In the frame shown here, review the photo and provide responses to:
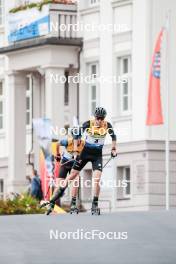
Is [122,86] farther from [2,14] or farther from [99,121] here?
[99,121]

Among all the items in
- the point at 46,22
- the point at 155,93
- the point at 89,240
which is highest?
the point at 46,22

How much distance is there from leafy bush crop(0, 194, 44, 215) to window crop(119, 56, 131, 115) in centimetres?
1450

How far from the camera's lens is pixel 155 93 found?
1918 inches

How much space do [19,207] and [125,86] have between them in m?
15.8

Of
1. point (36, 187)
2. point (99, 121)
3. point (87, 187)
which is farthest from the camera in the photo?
point (87, 187)

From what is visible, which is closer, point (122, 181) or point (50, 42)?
point (122, 181)

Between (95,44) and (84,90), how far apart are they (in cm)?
154

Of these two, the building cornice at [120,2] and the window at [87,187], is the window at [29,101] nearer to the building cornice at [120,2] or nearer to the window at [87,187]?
the window at [87,187]

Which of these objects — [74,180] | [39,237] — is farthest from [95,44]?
[39,237]

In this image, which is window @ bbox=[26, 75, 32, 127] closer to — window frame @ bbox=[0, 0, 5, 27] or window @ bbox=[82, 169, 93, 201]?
window frame @ bbox=[0, 0, 5, 27]

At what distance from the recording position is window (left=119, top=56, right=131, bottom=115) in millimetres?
50906

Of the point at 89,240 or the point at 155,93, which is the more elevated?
the point at 155,93

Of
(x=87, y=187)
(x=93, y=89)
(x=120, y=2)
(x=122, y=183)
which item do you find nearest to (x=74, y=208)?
(x=122, y=183)

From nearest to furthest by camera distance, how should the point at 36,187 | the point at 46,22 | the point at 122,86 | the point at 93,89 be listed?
the point at 36,187 → the point at 122,86 → the point at 93,89 → the point at 46,22
